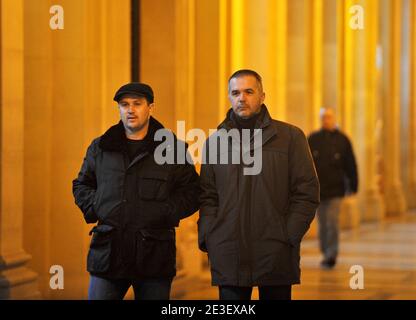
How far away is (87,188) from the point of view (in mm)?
7250

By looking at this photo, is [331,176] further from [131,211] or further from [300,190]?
[131,211]

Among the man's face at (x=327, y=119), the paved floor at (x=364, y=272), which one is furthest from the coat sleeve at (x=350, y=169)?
the paved floor at (x=364, y=272)

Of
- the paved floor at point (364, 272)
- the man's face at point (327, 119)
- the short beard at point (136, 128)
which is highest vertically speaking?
the man's face at point (327, 119)

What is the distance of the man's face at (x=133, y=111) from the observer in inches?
281

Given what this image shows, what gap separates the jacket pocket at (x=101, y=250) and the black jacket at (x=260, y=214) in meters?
0.58

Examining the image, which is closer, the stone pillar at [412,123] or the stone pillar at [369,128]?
the stone pillar at [369,128]

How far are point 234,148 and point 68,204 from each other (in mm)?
4850

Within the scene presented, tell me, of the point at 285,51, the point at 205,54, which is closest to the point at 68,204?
the point at 205,54

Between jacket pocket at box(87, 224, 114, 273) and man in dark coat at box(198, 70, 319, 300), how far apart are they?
0.58 m

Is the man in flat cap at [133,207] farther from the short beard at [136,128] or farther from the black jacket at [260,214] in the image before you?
the black jacket at [260,214]

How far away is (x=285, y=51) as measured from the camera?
62.6ft

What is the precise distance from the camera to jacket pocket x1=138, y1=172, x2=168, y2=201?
7.08 m

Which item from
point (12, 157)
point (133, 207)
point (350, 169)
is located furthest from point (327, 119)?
point (133, 207)

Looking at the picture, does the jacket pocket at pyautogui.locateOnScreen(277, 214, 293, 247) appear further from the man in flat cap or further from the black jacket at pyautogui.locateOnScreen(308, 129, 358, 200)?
the black jacket at pyautogui.locateOnScreen(308, 129, 358, 200)
